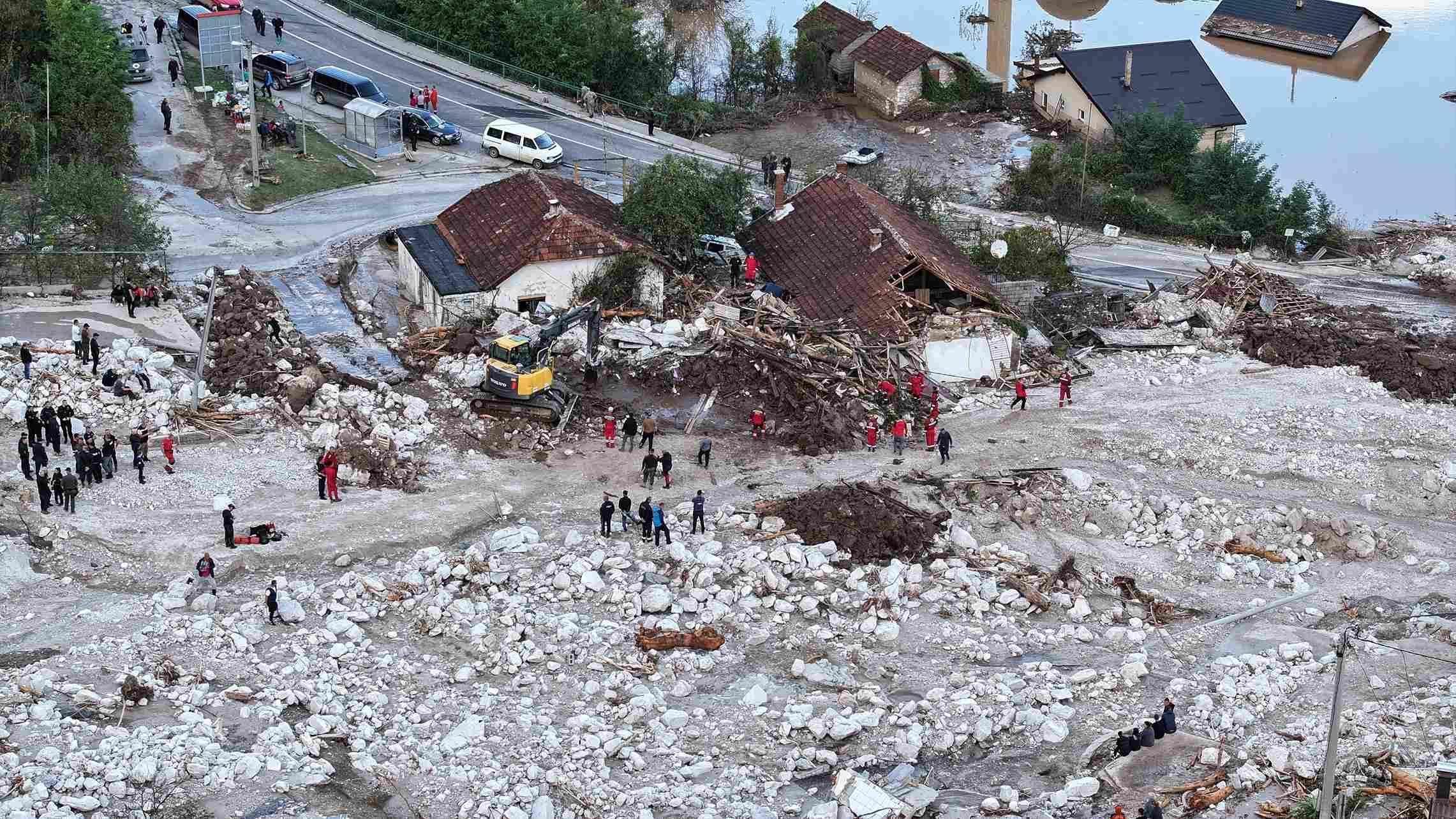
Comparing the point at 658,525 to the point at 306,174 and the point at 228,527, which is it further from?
the point at 306,174

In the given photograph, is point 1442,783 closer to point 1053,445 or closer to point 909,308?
point 1053,445

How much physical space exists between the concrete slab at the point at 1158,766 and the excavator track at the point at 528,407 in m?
17.9

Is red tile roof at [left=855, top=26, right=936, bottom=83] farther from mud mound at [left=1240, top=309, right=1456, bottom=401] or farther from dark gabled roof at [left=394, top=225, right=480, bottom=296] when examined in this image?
dark gabled roof at [left=394, top=225, right=480, bottom=296]

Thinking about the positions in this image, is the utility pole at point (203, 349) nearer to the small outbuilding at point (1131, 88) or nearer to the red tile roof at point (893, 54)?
the red tile roof at point (893, 54)

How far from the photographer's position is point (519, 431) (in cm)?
4159

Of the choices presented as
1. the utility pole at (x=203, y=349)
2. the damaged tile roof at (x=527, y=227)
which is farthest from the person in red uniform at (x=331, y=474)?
the damaged tile roof at (x=527, y=227)

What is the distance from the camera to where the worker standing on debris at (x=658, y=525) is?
3641 centimetres

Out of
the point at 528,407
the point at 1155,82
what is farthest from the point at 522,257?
the point at 1155,82

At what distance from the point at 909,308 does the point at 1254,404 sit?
9.69 metres

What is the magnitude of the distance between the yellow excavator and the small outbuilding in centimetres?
3288

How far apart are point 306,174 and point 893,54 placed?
26514mm

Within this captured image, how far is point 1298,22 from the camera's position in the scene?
283 feet

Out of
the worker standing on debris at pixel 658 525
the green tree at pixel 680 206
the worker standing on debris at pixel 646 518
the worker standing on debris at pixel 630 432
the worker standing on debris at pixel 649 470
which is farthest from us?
the green tree at pixel 680 206

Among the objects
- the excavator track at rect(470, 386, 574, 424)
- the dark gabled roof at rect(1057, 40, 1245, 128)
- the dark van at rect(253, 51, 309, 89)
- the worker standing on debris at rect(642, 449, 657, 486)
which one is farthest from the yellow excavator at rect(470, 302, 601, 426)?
the dark gabled roof at rect(1057, 40, 1245, 128)
